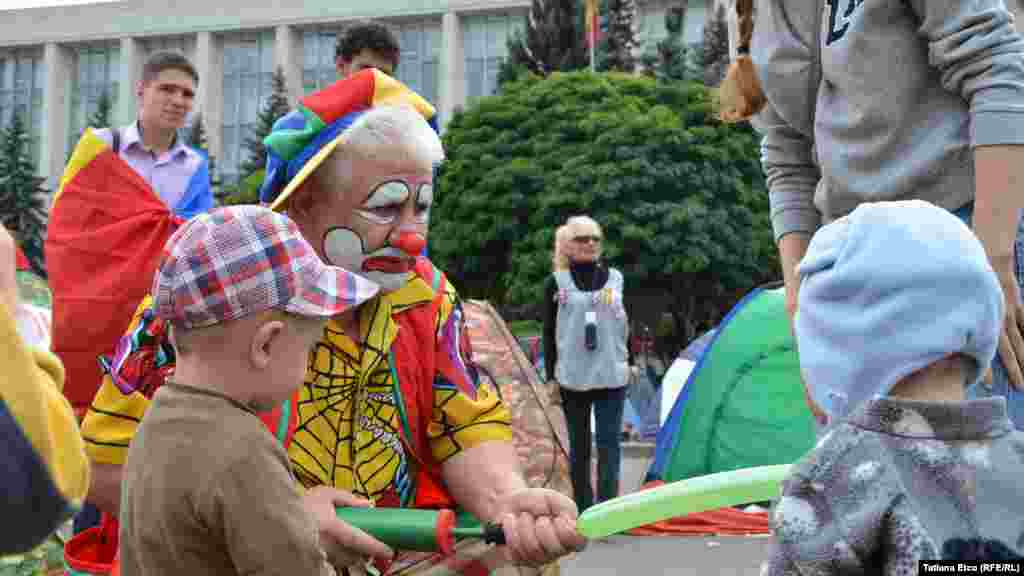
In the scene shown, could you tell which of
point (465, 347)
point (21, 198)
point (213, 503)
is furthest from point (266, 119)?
point (213, 503)

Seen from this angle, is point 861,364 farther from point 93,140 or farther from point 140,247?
point 93,140

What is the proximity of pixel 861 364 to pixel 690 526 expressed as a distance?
5.49 meters

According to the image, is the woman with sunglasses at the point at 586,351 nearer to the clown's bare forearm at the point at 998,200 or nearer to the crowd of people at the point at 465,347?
the crowd of people at the point at 465,347

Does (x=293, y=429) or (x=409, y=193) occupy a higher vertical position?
(x=409, y=193)

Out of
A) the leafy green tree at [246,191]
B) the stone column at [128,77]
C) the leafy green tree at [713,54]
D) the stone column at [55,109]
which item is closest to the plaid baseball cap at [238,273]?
the leafy green tree at [246,191]

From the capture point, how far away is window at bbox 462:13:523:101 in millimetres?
54031

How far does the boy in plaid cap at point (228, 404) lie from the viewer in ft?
5.25

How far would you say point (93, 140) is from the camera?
158 inches

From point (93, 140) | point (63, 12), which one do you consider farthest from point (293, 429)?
point (63, 12)

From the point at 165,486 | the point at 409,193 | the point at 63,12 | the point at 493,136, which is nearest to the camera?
the point at 165,486

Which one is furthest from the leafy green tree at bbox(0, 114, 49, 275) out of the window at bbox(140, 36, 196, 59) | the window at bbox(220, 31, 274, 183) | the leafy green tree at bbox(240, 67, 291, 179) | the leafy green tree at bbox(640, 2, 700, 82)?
the leafy green tree at bbox(640, 2, 700, 82)

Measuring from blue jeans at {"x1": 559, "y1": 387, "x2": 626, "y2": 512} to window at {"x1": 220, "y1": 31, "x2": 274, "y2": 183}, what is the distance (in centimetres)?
5359

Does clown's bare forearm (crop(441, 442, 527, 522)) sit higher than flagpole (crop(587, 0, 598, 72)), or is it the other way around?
flagpole (crop(587, 0, 598, 72))

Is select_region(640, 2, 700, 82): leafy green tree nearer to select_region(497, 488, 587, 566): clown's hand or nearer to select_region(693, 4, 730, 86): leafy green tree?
select_region(693, 4, 730, 86): leafy green tree
